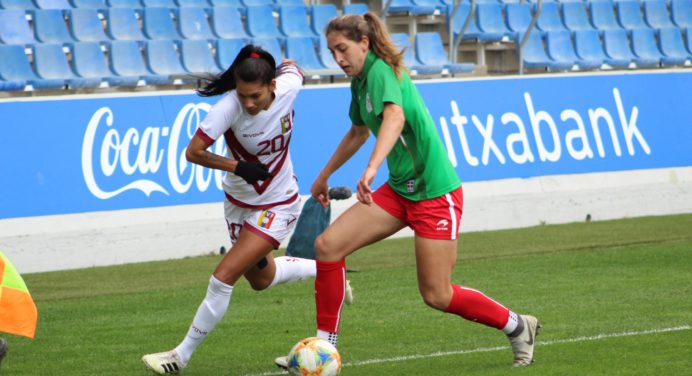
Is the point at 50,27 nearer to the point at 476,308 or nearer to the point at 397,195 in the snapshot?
the point at 397,195

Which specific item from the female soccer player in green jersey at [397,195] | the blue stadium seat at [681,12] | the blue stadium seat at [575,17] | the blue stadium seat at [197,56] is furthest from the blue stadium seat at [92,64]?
the blue stadium seat at [681,12]

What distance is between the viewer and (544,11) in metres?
22.4

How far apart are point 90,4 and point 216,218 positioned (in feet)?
16.8

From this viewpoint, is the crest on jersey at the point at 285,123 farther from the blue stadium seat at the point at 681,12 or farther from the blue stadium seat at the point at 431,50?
the blue stadium seat at the point at 681,12

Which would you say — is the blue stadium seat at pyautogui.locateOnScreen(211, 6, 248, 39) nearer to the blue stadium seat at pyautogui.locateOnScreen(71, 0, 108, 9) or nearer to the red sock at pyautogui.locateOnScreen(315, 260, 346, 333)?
the blue stadium seat at pyautogui.locateOnScreen(71, 0, 108, 9)

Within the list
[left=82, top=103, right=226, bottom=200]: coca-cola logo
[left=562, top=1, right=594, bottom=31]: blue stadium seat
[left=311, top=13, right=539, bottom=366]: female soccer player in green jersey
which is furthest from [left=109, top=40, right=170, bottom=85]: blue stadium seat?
[left=311, top=13, right=539, bottom=366]: female soccer player in green jersey

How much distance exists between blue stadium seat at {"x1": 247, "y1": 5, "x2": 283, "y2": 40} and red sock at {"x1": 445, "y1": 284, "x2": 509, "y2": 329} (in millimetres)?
11933

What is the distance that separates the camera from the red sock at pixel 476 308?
23.3 ft

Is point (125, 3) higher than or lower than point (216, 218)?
higher

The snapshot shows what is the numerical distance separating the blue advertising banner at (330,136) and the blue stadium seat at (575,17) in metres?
5.28

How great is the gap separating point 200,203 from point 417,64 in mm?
6631

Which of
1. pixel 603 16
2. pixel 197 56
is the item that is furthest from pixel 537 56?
pixel 197 56

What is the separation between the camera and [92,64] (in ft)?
55.1

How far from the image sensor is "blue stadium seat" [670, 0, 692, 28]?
23719 millimetres
